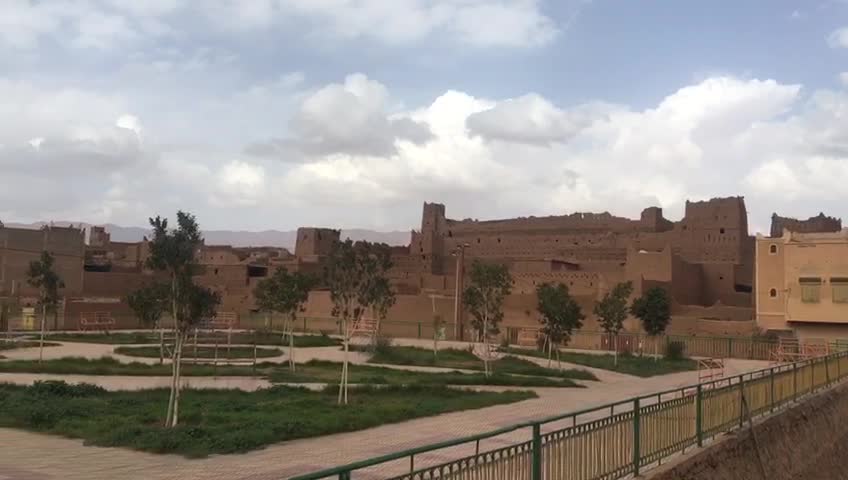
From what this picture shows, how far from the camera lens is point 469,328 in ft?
159

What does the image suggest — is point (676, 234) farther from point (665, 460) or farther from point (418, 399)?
point (665, 460)

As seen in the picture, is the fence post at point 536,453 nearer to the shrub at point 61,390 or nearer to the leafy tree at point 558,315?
the shrub at point 61,390

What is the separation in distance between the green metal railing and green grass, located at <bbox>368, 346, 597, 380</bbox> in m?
11.1

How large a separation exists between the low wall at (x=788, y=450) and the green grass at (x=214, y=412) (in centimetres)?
604

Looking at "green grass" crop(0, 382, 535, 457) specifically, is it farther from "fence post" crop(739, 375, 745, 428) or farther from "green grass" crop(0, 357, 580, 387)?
"fence post" crop(739, 375, 745, 428)

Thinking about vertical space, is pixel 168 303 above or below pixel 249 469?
above

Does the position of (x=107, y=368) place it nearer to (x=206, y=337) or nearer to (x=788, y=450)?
(x=206, y=337)

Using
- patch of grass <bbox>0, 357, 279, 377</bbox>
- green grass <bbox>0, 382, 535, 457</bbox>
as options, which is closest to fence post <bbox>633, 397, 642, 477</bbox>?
green grass <bbox>0, 382, 535, 457</bbox>

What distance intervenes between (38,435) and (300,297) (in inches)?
639

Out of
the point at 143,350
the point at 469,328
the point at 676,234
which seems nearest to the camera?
the point at 143,350

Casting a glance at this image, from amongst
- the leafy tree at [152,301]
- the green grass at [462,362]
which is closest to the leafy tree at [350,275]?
the leafy tree at [152,301]

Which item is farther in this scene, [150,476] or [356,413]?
[356,413]

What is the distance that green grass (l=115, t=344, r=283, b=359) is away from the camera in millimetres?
29781

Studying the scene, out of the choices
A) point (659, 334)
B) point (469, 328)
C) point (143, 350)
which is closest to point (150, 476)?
point (143, 350)
